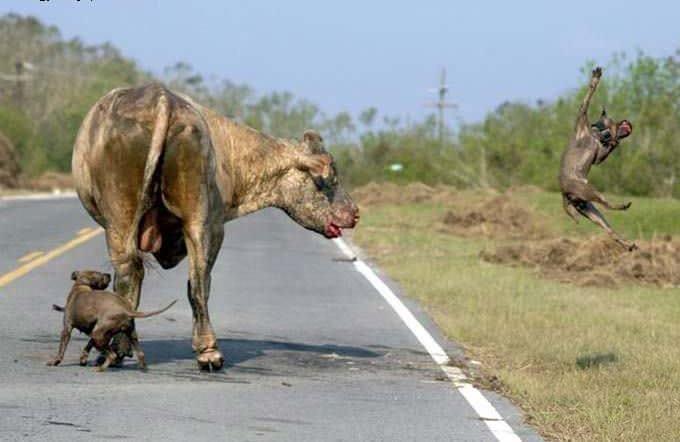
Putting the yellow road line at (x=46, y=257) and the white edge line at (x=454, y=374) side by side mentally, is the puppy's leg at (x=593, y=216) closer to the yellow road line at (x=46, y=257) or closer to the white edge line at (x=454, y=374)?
the white edge line at (x=454, y=374)

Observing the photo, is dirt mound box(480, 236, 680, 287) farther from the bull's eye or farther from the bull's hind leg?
the bull's hind leg

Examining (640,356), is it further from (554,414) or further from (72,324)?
(72,324)

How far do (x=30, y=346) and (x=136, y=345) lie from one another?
5.53ft

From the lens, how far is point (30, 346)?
41.4 ft

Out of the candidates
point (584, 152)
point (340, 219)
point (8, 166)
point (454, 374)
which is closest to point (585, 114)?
point (584, 152)

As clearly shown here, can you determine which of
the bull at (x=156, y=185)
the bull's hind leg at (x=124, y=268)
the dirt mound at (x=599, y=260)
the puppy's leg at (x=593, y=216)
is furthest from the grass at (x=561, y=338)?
the bull's hind leg at (x=124, y=268)

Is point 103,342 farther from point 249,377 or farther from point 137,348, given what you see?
point 249,377

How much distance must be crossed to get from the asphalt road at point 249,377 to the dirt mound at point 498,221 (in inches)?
551

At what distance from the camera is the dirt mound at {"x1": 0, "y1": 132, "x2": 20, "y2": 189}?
66188mm

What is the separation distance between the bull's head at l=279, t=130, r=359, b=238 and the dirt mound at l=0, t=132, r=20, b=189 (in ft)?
181

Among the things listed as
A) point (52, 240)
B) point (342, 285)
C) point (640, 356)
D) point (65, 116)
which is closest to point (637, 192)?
point (52, 240)

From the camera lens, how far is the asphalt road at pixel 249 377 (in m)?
9.29

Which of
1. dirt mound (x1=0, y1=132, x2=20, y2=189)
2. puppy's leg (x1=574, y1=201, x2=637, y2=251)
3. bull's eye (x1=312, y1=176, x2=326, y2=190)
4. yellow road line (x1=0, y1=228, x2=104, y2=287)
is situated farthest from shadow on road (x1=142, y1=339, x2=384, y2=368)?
dirt mound (x1=0, y1=132, x2=20, y2=189)

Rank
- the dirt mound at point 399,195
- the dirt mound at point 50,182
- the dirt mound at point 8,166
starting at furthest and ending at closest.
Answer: the dirt mound at point 50,182 → the dirt mound at point 8,166 → the dirt mound at point 399,195
